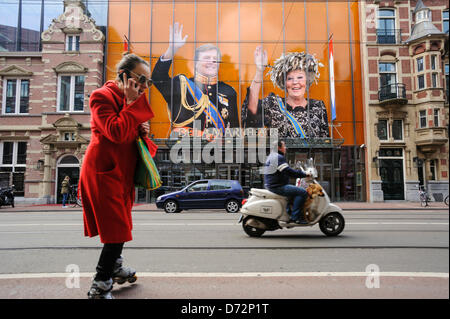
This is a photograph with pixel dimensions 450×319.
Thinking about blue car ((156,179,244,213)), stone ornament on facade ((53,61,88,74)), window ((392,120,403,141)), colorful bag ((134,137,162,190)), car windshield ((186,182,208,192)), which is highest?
stone ornament on facade ((53,61,88,74))

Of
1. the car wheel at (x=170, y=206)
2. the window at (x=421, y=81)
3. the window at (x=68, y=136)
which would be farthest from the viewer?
the window at (x=421, y=81)

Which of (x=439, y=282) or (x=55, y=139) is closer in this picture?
(x=439, y=282)

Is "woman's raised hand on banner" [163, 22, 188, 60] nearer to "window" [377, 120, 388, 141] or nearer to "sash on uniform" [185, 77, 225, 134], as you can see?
"sash on uniform" [185, 77, 225, 134]

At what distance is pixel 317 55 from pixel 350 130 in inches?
225

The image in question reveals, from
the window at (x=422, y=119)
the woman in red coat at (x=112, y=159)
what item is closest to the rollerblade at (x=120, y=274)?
the woman in red coat at (x=112, y=159)

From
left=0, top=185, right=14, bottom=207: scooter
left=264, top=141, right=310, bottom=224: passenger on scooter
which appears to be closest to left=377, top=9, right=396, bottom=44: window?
left=264, top=141, right=310, bottom=224: passenger on scooter

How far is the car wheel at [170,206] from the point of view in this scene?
12.3m

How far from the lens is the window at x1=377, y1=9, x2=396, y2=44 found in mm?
20438

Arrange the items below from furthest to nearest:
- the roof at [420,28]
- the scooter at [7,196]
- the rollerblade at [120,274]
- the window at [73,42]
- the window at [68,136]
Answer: the window at [73,42], the window at [68,136], the roof at [420,28], the scooter at [7,196], the rollerblade at [120,274]

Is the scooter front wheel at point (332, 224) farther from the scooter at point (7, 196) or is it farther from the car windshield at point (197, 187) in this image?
the scooter at point (7, 196)

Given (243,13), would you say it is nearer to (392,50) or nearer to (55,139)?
(392,50)

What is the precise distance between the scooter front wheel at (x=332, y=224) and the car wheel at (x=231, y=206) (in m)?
7.21
